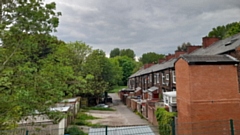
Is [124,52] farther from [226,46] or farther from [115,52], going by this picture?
[226,46]

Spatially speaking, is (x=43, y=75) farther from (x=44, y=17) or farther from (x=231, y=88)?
(x=231, y=88)

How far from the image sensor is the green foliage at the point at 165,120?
591 inches

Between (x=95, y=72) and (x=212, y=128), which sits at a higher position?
(x=95, y=72)

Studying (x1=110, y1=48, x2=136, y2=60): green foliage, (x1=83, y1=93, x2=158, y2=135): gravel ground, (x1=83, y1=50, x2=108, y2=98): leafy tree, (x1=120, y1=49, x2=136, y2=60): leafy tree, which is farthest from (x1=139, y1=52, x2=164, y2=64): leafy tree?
(x1=83, y1=93, x2=158, y2=135): gravel ground

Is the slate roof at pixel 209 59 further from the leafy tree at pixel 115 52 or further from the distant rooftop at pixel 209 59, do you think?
the leafy tree at pixel 115 52

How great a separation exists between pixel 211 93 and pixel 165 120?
4628 mm

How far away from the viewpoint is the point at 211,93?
13.8 m

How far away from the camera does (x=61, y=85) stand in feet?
22.9

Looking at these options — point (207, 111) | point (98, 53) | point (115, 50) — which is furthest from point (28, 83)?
point (115, 50)

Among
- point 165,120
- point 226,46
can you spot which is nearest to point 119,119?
point 165,120

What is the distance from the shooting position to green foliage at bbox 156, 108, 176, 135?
15.0 metres

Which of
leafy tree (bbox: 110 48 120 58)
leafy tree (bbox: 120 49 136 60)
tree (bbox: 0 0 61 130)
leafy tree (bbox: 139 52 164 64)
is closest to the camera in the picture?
tree (bbox: 0 0 61 130)

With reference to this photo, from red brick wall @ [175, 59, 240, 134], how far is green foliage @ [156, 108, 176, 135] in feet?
5.70

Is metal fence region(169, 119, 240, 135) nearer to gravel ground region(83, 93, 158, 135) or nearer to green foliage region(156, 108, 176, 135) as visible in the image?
green foliage region(156, 108, 176, 135)
